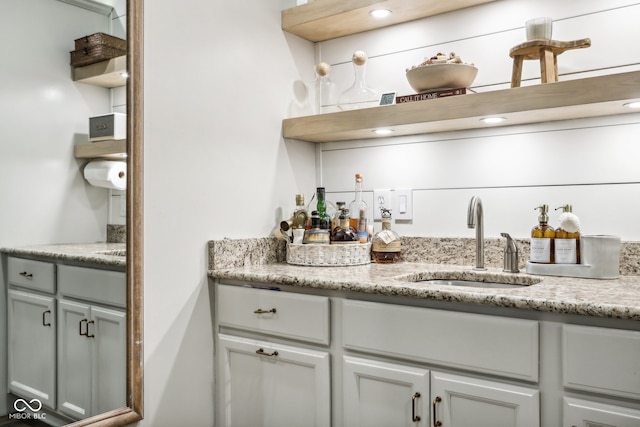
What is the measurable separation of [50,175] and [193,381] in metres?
0.85

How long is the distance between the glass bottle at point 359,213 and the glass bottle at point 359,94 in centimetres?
30

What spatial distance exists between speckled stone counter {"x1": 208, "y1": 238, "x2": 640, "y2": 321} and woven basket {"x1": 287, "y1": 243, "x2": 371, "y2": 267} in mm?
46

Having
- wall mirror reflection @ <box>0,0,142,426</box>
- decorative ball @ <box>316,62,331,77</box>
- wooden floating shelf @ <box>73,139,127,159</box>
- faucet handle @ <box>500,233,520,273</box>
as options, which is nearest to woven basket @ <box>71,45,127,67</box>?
wall mirror reflection @ <box>0,0,142,426</box>

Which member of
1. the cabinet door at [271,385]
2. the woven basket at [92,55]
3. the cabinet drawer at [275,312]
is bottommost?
the cabinet door at [271,385]

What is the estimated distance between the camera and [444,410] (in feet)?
4.56

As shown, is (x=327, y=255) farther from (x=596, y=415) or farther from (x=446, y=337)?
(x=596, y=415)

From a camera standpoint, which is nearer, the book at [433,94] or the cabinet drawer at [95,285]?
the cabinet drawer at [95,285]

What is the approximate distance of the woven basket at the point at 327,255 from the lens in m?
1.97

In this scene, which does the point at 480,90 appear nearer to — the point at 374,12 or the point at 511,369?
the point at 374,12

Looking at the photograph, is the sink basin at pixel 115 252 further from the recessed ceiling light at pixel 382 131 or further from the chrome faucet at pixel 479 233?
the chrome faucet at pixel 479 233

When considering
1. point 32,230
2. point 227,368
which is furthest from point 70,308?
point 227,368

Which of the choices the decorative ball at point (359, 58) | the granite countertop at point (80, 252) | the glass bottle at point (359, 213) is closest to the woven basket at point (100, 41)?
the granite countertop at point (80, 252)

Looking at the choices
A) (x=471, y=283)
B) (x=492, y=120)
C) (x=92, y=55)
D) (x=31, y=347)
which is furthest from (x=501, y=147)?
(x=31, y=347)
